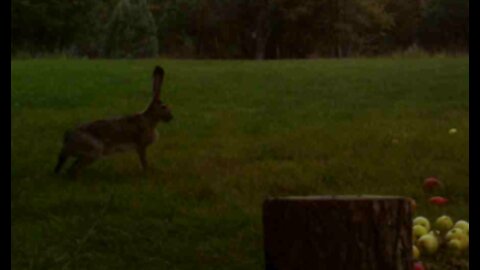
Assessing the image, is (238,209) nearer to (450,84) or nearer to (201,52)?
(450,84)

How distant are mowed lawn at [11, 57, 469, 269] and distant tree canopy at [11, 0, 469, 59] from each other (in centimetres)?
1592

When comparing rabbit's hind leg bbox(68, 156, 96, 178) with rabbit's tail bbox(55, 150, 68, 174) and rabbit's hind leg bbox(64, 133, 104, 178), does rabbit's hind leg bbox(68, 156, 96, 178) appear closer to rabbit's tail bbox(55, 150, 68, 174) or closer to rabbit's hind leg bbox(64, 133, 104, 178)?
rabbit's hind leg bbox(64, 133, 104, 178)

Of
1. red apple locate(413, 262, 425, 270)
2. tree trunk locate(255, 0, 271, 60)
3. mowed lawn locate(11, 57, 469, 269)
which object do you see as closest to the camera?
red apple locate(413, 262, 425, 270)

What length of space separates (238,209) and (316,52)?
2798cm

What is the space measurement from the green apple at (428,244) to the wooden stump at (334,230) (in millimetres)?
1407

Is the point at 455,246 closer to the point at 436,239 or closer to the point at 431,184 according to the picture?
the point at 436,239

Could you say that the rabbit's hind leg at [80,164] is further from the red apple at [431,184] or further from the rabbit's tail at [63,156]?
the red apple at [431,184]

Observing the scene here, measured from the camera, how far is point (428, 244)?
16.6ft

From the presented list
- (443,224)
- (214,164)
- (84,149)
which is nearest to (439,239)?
(443,224)

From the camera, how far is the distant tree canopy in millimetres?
31297

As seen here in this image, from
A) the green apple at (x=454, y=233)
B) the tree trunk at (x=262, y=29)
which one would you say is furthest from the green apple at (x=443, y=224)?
the tree trunk at (x=262, y=29)

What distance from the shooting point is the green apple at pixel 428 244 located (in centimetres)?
506

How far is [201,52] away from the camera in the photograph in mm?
32938

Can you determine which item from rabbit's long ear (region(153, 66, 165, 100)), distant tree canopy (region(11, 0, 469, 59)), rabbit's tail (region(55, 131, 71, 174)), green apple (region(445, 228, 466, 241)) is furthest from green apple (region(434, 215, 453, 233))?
distant tree canopy (region(11, 0, 469, 59))
